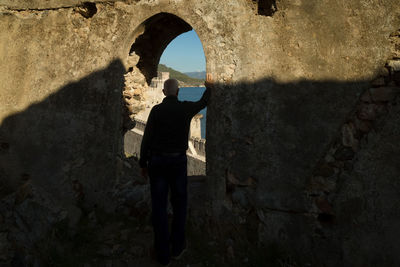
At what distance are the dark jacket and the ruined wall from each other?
59 cm

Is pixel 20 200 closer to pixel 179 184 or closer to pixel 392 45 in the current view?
pixel 179 184

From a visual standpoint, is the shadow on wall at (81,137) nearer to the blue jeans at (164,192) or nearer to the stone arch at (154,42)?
the stone arch at (154,42)

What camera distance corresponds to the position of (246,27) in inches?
115

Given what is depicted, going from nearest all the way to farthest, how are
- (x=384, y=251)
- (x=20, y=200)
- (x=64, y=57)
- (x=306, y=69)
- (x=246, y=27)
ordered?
(x=384, y=251) → (x=306, y=69) → (x=246, y=27) → (x=20, y=200) → (x=64, y=57)

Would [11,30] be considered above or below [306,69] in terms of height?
above

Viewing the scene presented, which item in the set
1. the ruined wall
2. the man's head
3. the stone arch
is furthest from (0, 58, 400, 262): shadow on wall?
the stone arch

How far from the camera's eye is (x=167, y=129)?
250cm

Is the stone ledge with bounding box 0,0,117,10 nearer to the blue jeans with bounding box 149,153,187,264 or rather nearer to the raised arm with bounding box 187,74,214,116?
the raised arm with bounding box 187,74,214,116

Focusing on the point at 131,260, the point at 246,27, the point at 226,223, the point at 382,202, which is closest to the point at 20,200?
the point at 131,260

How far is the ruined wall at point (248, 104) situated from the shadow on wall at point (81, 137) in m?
0.01

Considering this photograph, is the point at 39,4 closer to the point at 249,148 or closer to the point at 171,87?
the point at 171,87

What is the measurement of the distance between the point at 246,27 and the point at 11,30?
3387mm

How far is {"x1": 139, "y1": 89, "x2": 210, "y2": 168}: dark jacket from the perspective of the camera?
250cm

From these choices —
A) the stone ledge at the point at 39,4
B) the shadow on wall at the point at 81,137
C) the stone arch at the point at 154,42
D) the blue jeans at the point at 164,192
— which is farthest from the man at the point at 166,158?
the stone ledge at the point at 39,4
